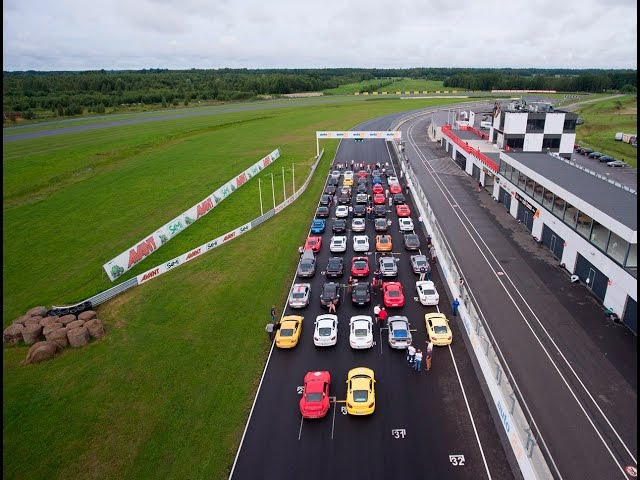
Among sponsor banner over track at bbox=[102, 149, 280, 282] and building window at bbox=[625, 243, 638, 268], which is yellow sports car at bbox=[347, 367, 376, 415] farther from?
sponsor banner over track at bbox=[102, 149, 280, 282]

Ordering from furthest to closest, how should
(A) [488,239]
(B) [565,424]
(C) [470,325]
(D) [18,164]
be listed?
(D) [18,164]
(A) [488,239]
(C) [470,325]
(B) [565,424]

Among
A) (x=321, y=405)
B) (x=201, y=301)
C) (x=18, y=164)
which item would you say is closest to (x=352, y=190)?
(x=201, y=301)

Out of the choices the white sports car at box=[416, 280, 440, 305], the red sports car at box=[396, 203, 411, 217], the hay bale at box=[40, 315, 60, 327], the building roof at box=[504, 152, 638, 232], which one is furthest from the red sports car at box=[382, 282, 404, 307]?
the hay bale at box=[40, 315, 60, 327]

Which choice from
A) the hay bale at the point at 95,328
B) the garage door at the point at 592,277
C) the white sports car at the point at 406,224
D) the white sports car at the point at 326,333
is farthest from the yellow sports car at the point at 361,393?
the white sports car at the point at 406,224

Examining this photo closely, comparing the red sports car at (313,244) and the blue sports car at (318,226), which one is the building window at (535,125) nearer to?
the blue sports car at (318,226)

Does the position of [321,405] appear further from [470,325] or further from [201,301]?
[201,301]
